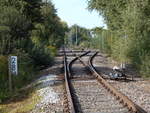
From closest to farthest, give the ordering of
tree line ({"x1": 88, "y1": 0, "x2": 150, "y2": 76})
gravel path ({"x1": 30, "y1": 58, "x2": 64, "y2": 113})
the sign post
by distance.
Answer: gravel path ({"x1": 30, "y1": 58, "x2": 64, "y2": 113}), the sign post, tree line ({"x1": 88, "y1": 0, "x2": 150, "y2": 76})

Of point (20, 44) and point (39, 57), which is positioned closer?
point (20, 44)

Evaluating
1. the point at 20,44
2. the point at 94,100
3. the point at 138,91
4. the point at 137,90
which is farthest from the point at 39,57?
the point at 94,100

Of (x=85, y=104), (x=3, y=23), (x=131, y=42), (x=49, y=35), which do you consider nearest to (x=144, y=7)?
(x=131, y=42)

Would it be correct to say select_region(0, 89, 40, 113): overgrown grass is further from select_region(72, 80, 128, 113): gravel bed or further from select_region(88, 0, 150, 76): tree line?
select_region(88, 0, 150, 76): tree line

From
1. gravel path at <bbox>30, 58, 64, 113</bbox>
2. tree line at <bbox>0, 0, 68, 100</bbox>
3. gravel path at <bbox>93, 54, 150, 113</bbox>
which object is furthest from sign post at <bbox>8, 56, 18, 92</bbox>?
gravel path at <bbox>93, 54, 150, 113</bbox>

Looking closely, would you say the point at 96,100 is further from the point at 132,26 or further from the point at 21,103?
the point at 132,26

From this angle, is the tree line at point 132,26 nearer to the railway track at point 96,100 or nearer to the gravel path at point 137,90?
the gravel path at point 137,90

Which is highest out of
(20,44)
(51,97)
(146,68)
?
(20,44)

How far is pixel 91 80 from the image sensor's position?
22234mm

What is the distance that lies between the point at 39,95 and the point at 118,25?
21.4 m

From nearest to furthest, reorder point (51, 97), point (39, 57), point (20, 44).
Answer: point (51, 97)
point (20, 44)
point (39, 57)

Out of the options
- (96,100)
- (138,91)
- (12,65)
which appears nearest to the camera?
(96,100)

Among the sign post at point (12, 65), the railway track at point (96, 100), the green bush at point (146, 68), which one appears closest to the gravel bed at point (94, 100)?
the railway track at point (96, 100)

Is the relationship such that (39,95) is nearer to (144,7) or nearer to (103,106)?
(103,106)
